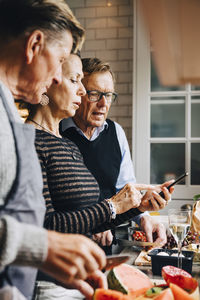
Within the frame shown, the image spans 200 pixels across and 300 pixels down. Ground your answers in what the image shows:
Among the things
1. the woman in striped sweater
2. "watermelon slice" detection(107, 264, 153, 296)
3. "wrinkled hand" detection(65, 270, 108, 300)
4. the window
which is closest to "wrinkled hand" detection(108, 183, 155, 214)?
the woman in striped sweater

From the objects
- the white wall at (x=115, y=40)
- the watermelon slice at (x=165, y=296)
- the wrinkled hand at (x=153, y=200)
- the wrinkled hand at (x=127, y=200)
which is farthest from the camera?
the white wall at (x=115, y=40)

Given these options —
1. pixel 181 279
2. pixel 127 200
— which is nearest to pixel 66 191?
pixel 127 200

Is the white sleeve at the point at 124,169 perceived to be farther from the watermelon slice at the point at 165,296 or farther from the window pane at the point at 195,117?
the window pane at the point at 195,117

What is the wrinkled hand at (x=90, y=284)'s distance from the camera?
3.18 ft

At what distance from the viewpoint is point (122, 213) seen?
153 centimetres

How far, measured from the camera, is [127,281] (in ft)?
3.62

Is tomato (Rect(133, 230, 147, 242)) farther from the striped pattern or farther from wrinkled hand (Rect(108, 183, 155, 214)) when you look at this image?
the striped pattern

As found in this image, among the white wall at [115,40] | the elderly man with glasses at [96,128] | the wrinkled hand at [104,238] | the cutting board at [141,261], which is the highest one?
the white wall at [115,40]

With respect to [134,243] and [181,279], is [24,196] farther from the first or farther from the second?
[134,243]

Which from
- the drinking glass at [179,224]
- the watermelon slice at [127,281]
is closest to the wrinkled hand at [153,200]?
the drinking glass at [179,224]

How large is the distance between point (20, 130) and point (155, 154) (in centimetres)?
300

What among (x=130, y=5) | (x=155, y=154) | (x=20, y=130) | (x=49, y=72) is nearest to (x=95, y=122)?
(x=49, y=72)

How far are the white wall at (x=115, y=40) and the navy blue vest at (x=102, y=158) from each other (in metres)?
1.53

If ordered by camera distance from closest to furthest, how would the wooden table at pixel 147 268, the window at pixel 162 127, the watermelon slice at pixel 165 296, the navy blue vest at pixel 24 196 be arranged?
the navy blue vest at pixel 24 196 → the watermelon slice at pixel 165 296 → the wooden table at pixel 147 268 → the window at pixel 162 127
